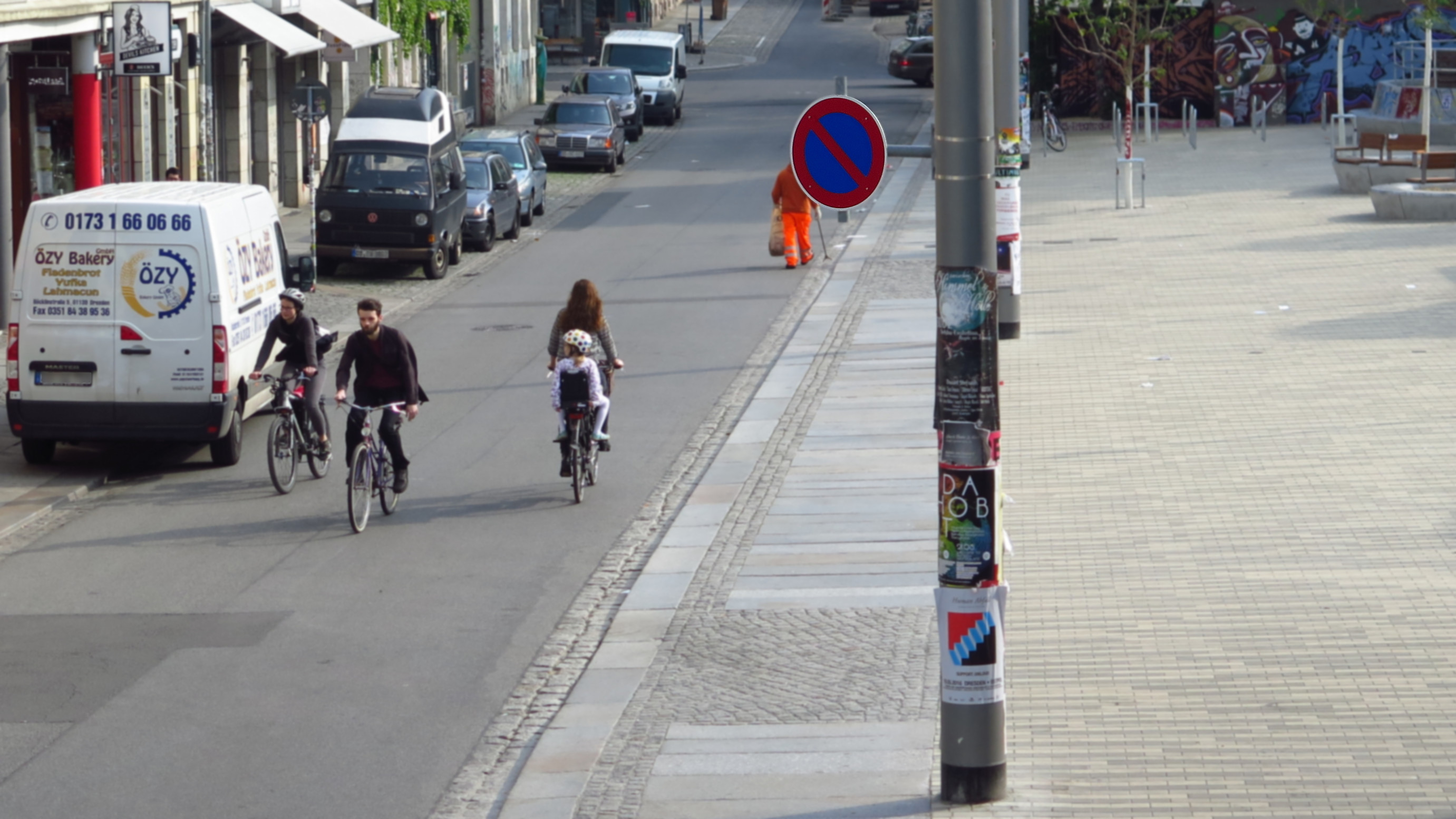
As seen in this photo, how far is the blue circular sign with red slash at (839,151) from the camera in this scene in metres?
7.84

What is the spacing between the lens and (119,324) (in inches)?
565

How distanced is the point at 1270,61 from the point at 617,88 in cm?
1875

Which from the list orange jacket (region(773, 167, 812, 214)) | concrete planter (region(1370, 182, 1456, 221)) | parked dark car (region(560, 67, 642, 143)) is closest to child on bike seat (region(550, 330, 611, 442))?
orange jacket (region(773, 167, 812, 214))

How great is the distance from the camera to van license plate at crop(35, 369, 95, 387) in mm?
14336

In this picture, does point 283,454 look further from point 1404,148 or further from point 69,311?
point 1404,148

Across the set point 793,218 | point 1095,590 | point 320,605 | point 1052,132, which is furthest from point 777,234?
point 1052,132

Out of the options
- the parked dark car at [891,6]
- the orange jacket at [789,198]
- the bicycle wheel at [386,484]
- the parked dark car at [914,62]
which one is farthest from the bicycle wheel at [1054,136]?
the parked dark car at [891,6]

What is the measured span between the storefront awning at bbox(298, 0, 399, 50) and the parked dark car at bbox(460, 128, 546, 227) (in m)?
2.93

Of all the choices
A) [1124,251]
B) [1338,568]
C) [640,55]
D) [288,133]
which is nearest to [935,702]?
[1338,568]

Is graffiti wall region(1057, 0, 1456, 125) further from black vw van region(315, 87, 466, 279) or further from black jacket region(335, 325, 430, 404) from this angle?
black jacket region(335, 325, 430, 404)

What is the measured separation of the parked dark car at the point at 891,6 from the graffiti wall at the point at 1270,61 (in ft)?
120

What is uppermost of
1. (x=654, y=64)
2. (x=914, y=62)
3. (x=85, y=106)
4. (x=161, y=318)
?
(x=914, y=62)

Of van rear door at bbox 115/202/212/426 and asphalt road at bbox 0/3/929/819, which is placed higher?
van rear door at bbox 115/202/212/426

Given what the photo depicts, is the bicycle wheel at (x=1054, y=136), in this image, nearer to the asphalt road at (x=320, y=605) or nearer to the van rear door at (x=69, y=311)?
the asphalt road at (x=320, y=605)
